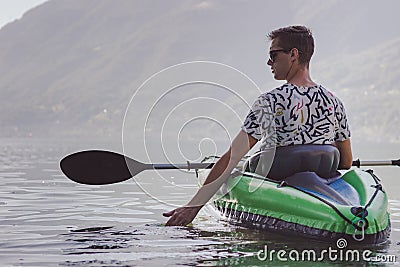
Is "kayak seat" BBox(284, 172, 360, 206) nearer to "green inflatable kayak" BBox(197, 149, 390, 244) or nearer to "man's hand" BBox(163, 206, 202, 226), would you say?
"green inflatable kayak" BBox(197, 149, 390, 244)

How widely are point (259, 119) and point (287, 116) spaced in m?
0.30

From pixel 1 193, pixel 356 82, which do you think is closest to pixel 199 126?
pixel 356 82

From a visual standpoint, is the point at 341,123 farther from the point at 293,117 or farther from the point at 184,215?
the point at 184,215

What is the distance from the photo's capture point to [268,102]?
7.75 meters

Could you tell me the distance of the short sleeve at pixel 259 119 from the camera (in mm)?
7676

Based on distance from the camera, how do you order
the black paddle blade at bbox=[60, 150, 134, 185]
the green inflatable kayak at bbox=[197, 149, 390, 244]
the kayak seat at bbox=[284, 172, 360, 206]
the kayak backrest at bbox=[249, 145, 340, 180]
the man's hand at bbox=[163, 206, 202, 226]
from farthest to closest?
the black paddle blade at bbox=[60, 150, 134, 185] < the kayak backrest at bbox=[249, 145, 340, 180] < the kayak seat at bbox=[284, 172, 360, 206] < the man's hand at bbox=[163, 206, 202, 226] < the green inflatable kayak at bbox=[197, 149, 390, 244]

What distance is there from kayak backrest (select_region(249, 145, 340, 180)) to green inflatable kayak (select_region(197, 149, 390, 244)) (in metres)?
0.07

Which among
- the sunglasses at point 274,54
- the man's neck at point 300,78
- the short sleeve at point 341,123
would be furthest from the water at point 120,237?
the sunglasses at point 274,54

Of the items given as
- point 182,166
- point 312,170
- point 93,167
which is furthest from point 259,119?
point 93,167

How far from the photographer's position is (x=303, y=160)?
7.88 m

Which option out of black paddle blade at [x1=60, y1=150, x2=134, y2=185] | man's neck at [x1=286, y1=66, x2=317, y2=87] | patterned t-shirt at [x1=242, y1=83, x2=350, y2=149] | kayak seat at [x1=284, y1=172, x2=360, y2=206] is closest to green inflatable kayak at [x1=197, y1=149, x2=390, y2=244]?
kayak seat at [x1=284, y1=172, x2=360, y2=206]

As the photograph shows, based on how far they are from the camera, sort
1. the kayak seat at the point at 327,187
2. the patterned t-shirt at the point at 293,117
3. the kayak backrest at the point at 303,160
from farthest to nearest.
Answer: the kayak backrest at the point at 303,160, the patterned t-shirt at the point at 293,117, the kayak seat at the point at 327,187

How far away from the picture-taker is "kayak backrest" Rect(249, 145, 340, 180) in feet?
25.8

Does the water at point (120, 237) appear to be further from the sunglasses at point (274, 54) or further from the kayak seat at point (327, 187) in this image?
the sunglasses at point (274, 54)
